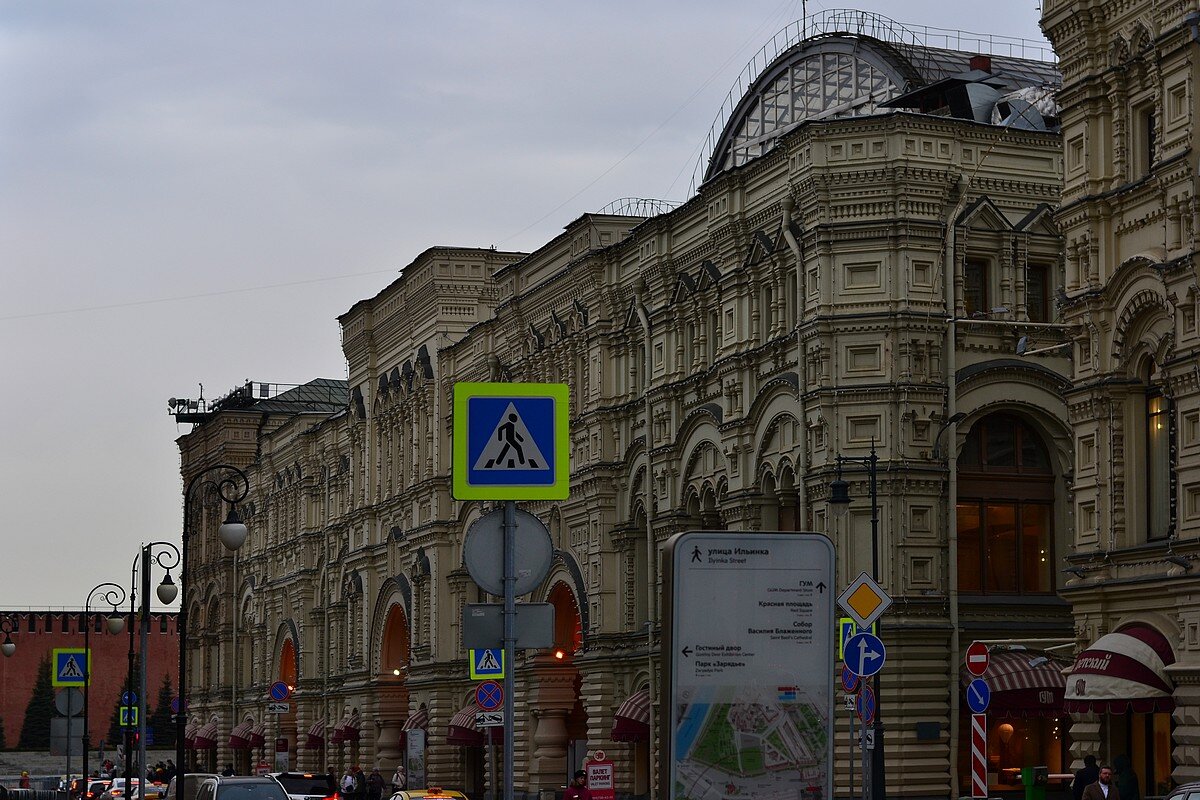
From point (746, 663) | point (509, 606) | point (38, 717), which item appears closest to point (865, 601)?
point (509, 606)

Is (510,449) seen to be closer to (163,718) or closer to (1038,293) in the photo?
(1038,293)

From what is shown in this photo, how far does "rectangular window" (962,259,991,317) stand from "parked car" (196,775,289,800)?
55.2ft

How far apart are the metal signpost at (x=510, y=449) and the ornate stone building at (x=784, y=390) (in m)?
25.4

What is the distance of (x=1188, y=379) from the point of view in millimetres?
28906

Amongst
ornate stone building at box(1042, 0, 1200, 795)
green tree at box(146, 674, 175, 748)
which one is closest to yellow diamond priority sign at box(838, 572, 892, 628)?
ornate stone building at box(1042, 0, 1200, 795)

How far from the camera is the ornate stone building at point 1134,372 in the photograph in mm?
28969

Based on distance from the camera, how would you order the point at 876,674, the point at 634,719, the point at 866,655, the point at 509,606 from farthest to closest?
the point at 634,719 < the point at 876,674 < the point at 866,655 < the point at 509,606

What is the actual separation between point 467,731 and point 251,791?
84.7 feet

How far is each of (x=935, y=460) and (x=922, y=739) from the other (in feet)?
17.5

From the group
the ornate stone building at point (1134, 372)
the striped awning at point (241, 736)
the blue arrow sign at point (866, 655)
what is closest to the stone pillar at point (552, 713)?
the ornate stone building at point (1134, 372)

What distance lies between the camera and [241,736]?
9038 centimetres

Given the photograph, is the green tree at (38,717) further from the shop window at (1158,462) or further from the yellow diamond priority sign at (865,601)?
the yellow diamond priority sign at (865,601)

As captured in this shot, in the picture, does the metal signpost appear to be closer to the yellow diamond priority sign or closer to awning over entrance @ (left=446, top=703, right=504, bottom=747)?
the yellow diamond priority sign

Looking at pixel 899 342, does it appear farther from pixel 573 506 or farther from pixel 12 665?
pixel 12 665
